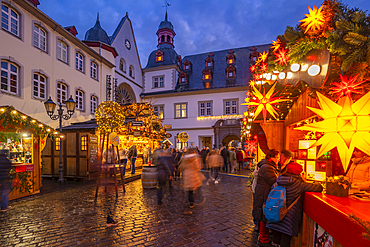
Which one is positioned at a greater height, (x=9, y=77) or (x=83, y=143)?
(x=9, y=77)

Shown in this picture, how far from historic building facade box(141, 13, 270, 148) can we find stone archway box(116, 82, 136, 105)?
7.55ft

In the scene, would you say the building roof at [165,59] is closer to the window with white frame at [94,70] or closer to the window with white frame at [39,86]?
the window with white frame at [94,70]

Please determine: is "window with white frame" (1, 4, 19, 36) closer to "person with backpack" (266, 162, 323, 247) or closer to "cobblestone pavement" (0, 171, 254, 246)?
"cobblestone pavement" (0, 171, 254, 246)

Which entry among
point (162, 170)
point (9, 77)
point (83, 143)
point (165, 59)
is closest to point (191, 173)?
point (162, 170)

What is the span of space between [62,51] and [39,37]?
210cm

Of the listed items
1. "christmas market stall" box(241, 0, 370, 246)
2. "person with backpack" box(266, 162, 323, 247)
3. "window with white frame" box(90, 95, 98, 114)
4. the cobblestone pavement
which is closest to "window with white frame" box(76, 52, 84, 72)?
"window with white frame" box(90, 95, 98, 114)

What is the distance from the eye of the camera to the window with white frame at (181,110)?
27817 millimetres

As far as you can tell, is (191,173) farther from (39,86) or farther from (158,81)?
(158,81)

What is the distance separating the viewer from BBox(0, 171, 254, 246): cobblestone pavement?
4.17m

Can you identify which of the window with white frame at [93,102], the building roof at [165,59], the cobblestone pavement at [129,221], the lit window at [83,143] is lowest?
the cobblestone pavement at [129,221]

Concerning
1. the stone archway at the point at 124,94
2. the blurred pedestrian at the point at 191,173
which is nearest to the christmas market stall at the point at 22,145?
the blurred pedestrian at the point at 191,173

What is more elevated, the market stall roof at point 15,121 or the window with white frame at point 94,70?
the window with white frame at point 94,70

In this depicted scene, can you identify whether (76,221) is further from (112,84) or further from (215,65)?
(215,65)

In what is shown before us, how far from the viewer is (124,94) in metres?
25.9
